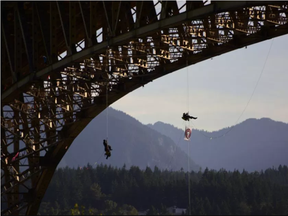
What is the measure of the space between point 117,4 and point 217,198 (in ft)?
354

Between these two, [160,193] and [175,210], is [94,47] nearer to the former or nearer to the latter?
[175,210]

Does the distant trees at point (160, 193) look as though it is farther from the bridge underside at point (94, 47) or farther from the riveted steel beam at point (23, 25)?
the riveted steel beam at point (23, 25)

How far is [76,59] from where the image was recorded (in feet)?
82.2

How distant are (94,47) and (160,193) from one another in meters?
115

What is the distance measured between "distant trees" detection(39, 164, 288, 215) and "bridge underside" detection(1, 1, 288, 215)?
81.7 metres

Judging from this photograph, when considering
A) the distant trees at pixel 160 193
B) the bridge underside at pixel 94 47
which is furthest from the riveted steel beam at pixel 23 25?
the distant trees at pixel 160 193

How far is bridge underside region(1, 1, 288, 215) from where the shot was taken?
22859 millimetres

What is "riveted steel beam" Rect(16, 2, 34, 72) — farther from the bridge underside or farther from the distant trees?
the distant trees

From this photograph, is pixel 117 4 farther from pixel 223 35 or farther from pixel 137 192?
pixel 137 192

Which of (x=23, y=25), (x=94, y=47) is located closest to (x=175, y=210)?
(x=23, y=25)

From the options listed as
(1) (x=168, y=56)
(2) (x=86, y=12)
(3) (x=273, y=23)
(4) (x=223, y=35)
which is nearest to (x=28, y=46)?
(2) (x=86, y=12)

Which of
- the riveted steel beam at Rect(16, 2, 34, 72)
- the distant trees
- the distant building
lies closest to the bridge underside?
the riveted steel beam at Rect(16, 2, 34, 72)

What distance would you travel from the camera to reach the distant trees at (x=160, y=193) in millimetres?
121875

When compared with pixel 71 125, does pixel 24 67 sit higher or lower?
higher
